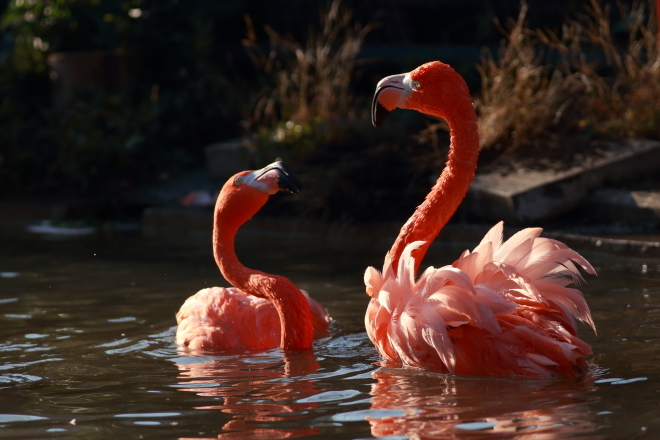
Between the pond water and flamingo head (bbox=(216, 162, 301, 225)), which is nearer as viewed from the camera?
the pond water

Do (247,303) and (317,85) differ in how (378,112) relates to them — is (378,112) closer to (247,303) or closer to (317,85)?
(247,303)

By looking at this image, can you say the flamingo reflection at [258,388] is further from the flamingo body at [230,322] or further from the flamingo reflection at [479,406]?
the flamingo reflection at [479,406]

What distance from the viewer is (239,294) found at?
5012mm

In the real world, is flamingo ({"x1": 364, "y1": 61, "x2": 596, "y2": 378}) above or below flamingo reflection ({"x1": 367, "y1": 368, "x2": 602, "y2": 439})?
above

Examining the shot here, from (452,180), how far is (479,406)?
129 cm

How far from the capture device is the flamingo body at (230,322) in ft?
15.4

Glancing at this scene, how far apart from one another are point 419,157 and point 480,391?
4.71m

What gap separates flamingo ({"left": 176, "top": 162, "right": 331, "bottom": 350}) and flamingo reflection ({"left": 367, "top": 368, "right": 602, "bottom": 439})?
2.23 feet

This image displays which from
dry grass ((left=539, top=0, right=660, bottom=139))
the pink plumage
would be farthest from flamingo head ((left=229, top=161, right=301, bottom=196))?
dry grass ((left=539, top=0, right=660, bottom=139))

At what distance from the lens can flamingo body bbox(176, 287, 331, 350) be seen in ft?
15.4

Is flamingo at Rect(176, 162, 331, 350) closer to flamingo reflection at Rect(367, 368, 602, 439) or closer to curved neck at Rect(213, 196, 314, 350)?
curved neck at Rect(213, 196, 314, 350)

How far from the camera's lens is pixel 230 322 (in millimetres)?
4766

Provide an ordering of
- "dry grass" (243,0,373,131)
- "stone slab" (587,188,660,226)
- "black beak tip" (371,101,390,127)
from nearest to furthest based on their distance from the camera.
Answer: "black beak tip" (371,101,390,127)
"stone slab" (587,188,660,226)
"dry grass" (243,0,373,131)

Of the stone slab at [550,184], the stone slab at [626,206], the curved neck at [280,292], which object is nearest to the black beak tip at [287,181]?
the curved neck at [280,292]
